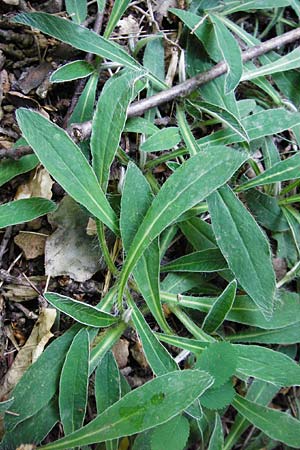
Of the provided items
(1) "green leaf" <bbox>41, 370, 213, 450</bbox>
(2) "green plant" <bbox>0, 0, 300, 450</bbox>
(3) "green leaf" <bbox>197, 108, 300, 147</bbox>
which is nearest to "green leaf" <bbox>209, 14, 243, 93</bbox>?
(2) "green plant" <bbox>0, 0, 300, 450</bbox>

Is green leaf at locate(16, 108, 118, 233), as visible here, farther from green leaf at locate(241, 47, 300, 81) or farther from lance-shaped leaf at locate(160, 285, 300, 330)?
green leaf at locate(241, 47, 300, 81)

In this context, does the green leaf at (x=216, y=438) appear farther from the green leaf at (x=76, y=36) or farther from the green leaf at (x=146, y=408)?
the green leaf at (x=76, y=36)

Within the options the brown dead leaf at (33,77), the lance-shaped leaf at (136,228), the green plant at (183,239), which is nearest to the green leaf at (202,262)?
the green plant at (183,239)

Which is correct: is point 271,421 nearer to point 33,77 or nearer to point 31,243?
point 31,243

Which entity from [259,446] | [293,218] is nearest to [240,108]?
[293,218]

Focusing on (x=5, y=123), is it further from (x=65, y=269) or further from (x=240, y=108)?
(x=240, y=108)

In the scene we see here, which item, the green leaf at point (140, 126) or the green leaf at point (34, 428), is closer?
the green leaf at point (34, 428)

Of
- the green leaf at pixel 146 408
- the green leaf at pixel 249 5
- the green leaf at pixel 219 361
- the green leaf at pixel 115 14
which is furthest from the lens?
the green leaf at pixel 249 5
